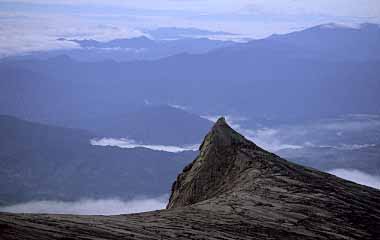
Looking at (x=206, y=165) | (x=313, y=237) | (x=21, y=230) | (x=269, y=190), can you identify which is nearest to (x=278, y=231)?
(x=313, y=237)

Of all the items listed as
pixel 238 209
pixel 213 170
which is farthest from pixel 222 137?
pixel 238 209

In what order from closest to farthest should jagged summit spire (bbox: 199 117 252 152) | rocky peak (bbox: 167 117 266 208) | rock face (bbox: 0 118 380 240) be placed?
rock face (bbox: 0 118 380 240)
rocky peak (bbox: 167 117 266 208)
jagged summit spire (bbox: 199 117 252 152)

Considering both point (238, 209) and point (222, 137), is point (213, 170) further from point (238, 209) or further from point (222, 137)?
point (238, 209)

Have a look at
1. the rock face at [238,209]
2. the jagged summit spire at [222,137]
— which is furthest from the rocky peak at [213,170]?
the rock face at [238,209]

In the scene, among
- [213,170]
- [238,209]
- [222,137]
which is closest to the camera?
[238,209]

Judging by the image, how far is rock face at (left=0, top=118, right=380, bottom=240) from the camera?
91.2 ft

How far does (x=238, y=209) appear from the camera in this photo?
3847 centimetres

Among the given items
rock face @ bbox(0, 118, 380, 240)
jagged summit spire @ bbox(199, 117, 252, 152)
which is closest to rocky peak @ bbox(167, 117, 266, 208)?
jagged summit spire @ bbox(199, 117, 252, 152)

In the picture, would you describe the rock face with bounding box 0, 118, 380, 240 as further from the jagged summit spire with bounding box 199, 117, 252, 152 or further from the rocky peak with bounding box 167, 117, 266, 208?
the rocky peak with bounding box 167, 117, 266, 208

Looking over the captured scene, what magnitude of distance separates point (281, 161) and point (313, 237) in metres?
23.4

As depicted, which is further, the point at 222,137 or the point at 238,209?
the point at 222,137

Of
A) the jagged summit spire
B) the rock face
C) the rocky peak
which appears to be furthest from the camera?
the jagged summit spire

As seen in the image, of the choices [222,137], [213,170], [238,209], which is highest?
[222,137]

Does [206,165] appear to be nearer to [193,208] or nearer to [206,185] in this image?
[206,185]
